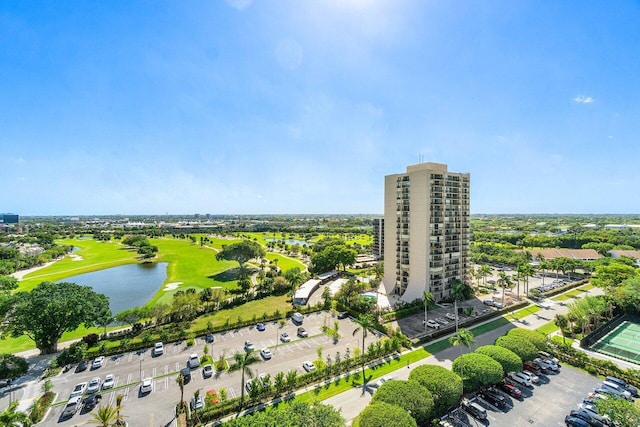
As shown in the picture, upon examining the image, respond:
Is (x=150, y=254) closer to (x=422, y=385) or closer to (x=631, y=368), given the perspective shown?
(x=422, y=385)

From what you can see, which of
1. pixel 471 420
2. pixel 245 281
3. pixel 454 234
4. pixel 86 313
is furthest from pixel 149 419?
pixel 454 234

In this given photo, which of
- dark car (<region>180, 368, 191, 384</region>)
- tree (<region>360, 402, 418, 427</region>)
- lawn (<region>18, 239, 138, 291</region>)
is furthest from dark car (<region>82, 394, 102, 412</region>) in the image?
lawn (<region>18, 239, 138, 291</region>)

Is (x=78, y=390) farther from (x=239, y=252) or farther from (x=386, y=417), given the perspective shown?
(x=239, y=252)

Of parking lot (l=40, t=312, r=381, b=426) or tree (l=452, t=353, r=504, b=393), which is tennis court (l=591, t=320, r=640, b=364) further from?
parking lot (l=40, t=312, r=381, b=426)

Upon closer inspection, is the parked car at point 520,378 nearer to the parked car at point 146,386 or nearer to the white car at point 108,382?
the parked car at point 146,386

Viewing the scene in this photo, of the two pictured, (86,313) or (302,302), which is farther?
(302,302)

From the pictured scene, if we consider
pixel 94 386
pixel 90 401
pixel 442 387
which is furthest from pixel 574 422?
pixel 94 386
